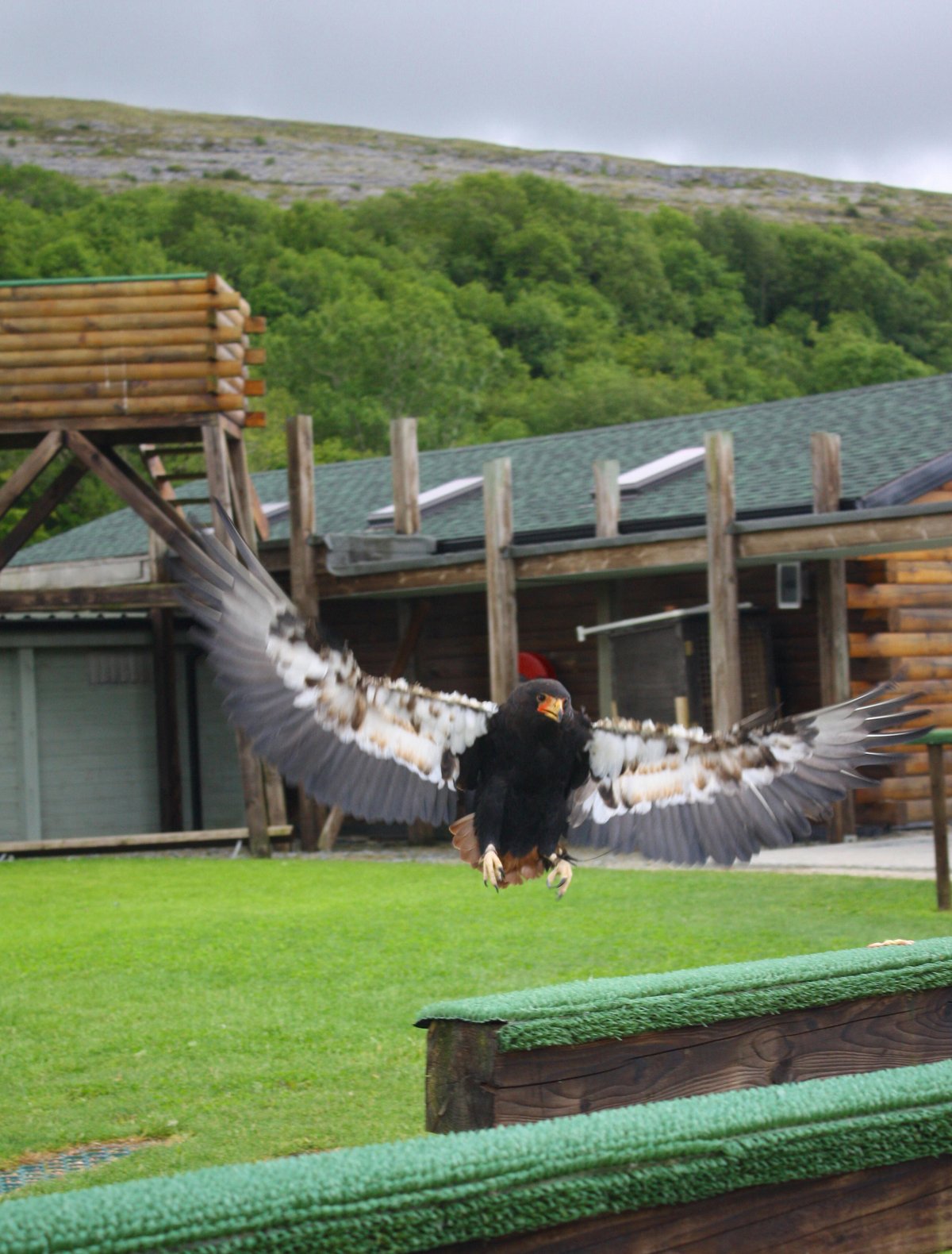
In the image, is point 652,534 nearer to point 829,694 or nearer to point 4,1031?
point 829,694

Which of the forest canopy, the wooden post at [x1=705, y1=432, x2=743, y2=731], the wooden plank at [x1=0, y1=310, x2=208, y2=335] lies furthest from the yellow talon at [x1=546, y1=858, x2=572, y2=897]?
the forest canopy

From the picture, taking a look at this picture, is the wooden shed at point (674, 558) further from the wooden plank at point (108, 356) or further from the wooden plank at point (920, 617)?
the wooden plank at point (108, 356)

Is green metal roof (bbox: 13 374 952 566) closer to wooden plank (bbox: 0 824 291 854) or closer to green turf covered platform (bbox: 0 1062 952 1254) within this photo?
wooden plank (bbox: 0 824 291 854)

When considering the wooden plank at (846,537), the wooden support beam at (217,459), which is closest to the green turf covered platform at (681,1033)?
the wooden plank at (846,537)

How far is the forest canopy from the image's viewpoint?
2088 inches

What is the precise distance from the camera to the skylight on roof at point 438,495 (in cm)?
1772

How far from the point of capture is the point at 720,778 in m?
5.63

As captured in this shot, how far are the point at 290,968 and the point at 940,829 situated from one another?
13.0 ft

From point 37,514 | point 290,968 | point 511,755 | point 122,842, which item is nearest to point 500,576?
point 122,842

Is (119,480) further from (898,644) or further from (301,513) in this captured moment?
(898,644)

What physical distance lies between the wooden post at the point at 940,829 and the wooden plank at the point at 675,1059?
18.3ft

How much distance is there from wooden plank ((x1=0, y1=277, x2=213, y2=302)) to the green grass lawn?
17.7 ft

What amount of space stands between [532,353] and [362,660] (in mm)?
44890

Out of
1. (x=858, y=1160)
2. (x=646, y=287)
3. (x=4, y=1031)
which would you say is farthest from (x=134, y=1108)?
(x=646, y=287)
